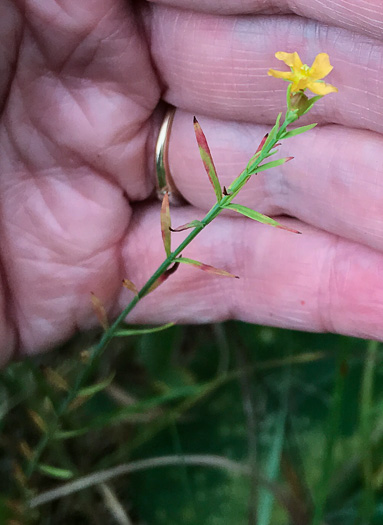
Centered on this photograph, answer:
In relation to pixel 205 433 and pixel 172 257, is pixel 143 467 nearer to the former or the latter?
pixel 205 433

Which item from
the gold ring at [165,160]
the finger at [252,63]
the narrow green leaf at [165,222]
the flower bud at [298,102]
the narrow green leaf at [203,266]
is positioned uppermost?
the flower bud at [298,102]

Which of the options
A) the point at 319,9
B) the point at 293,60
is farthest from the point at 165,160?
the point at 293,60

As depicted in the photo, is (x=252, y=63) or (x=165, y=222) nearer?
(x=165, y=222)

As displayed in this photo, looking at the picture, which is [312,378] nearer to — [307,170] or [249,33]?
[307,170]

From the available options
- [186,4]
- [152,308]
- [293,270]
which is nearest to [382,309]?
[293,270]

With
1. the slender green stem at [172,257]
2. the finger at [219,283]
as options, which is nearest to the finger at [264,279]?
the finger at [219,283]

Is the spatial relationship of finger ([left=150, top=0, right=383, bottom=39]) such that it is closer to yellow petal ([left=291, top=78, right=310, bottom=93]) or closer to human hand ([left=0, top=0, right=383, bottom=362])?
human hand ([left=0, top=0, right=383, bottom=362])

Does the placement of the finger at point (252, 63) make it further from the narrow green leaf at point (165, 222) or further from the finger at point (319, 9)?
the narrow green leaf at point (165, 222)
